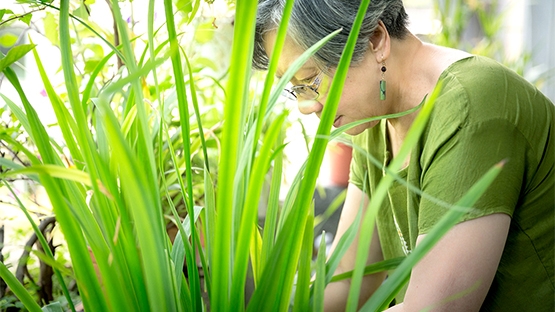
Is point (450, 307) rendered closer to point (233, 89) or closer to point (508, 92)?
point (508, 92)

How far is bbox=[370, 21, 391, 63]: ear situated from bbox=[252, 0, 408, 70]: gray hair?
15 mm

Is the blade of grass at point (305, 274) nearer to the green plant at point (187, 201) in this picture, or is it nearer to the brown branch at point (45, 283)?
the green plant at point (187, 201)

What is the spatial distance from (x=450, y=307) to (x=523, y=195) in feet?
0.74

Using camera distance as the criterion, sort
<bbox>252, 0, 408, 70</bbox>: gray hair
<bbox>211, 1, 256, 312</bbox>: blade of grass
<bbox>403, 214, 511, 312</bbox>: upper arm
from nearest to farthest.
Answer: <bbox>211, 1, 256, 312</bbox>: blade of grass, <bbox>403, 214, 511, 312</bbox>: upper arm, <bbox>252, 0, 408, 70</bbox>: gray hair

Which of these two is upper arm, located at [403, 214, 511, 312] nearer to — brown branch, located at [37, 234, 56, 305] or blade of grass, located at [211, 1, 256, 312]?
blade of grass, located at [211, 1, 256, 312]

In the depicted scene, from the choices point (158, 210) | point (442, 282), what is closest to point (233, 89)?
point (158, 210)

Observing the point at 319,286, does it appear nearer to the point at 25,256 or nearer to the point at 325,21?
the point at 325,21

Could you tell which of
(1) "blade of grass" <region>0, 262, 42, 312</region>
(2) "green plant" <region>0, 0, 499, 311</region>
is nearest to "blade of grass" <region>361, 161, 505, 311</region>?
(2) "green plant" <region>0, 0, 499, 311</region>

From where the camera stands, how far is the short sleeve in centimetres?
75

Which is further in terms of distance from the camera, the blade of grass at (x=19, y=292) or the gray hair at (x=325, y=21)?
the gray hair at (x=325, y=21)

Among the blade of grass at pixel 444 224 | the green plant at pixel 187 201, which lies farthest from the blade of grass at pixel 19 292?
the blade of grass at pixel 444 224

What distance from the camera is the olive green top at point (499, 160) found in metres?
0.75

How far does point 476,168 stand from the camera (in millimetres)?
747

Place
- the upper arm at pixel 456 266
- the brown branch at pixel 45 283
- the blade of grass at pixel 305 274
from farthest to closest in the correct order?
the brown branch at pixel 45 283 → the upper arm at pixel 456 266 → the blade of grass at pixel 305 274
